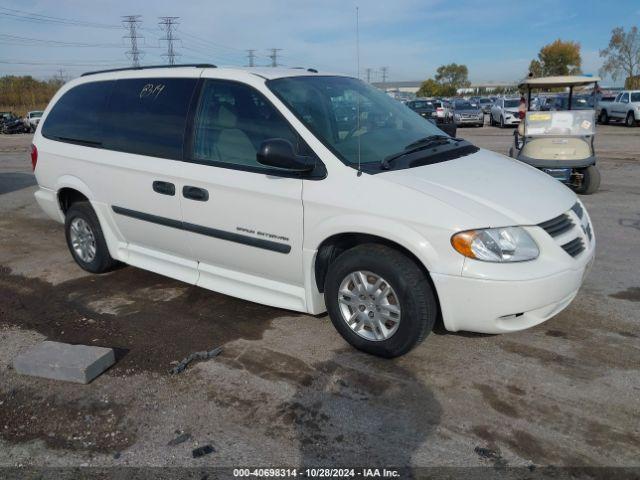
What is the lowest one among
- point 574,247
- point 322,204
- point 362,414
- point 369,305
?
point 362,414

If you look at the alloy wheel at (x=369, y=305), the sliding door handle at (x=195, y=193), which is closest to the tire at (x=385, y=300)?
the alloy wheel at (x=369, y=305)

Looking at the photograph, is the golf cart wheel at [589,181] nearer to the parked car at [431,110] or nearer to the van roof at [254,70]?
the van roof at [254,70]

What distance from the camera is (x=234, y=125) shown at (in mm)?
4004

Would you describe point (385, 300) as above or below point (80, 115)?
below

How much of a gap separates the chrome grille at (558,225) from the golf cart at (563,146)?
5.25 meters

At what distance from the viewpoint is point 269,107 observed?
383 cm

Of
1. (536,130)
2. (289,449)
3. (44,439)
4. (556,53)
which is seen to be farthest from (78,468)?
(556,53)

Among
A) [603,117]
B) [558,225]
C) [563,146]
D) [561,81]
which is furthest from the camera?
[603,117]

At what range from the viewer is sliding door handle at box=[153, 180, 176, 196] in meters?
4.22

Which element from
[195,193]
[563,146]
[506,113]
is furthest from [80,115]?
[506,113]

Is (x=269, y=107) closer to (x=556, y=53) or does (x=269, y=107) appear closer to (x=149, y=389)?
(x=149, y=389)

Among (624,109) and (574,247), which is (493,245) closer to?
(574,247)

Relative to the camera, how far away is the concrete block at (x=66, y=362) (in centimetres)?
341

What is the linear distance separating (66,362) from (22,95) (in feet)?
215
